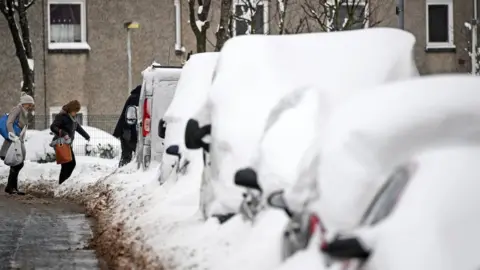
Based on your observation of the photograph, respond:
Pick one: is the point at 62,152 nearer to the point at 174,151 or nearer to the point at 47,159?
the point at 47,159

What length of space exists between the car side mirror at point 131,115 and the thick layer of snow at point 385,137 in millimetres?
15472

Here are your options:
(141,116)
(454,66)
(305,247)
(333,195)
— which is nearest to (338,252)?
(333,195)

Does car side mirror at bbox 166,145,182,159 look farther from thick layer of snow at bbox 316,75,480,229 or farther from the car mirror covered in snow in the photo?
thick layer of snow at bbox 316,75,480,229

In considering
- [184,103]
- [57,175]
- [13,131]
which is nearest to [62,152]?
[13,131]

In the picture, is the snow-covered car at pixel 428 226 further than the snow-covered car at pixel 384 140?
No

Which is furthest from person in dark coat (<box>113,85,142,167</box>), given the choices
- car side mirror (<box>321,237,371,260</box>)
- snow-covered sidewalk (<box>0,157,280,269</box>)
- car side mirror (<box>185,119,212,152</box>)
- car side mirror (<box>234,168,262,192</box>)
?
car side mirror (<box>321,237,371,260</box>)

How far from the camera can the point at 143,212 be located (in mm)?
12273

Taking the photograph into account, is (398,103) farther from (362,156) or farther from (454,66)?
(454,66)

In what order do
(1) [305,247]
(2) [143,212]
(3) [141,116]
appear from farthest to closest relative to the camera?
(3) [141,116] → (2) [143,212] → (1) [305,247]

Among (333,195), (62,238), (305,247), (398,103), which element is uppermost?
(398,103)

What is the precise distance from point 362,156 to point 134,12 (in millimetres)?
31161

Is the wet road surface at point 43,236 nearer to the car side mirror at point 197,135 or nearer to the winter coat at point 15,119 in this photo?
the winter coat at point 15,119

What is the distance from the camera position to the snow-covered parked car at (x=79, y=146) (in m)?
25.6

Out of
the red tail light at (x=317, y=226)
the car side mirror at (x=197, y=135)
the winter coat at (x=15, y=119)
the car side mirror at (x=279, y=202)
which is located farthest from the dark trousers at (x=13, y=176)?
the red tail light at (x=317, y=226)
